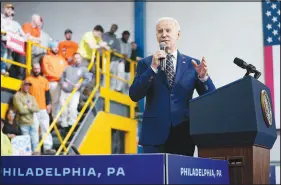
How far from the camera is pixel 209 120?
2602 millimetres

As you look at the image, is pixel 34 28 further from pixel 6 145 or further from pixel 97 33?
pixel 6 145

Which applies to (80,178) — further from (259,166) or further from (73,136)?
(73,136)

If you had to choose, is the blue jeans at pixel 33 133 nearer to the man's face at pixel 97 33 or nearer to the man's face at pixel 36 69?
the man's face at pixel 36 69

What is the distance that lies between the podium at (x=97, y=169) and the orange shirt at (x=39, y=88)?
731 centimetres

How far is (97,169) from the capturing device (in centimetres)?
178

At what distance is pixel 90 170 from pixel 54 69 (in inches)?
314

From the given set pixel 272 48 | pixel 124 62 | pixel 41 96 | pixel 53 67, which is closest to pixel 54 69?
pixel 53 67

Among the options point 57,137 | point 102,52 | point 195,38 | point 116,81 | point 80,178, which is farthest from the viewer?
point 195,38

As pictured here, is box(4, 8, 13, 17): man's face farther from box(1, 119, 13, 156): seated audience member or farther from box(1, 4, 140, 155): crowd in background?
box(1, 119, 13, 156): seated audience member

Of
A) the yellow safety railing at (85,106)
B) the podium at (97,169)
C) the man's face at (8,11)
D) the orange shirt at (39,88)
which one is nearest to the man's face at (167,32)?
the podium at (97,169)

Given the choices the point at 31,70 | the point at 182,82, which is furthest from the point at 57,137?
the point at 182,82

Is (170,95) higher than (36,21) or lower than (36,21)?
lower

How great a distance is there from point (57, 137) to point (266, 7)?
6070 millimetres

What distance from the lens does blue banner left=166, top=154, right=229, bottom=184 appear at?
5.82ft
